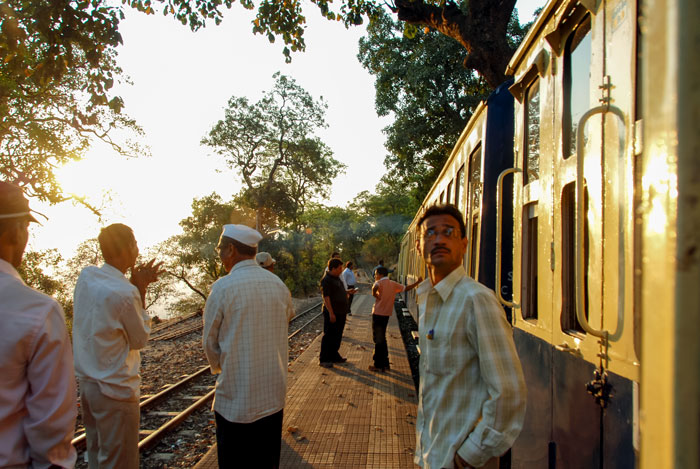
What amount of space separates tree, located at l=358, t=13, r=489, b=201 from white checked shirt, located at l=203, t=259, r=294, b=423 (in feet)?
54.5

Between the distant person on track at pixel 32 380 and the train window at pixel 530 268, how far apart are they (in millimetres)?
2628

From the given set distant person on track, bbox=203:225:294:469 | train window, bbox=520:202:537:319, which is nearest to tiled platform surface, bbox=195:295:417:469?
distant person on track, bbox=203:225:294:469

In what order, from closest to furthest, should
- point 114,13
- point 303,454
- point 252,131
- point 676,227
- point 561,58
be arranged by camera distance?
1. point 676,227
2. point 561,58
3. point 303,454
4. point 114,13
5. point 252,131

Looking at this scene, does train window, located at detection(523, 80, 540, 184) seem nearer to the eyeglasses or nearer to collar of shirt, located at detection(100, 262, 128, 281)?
the eyeglasses

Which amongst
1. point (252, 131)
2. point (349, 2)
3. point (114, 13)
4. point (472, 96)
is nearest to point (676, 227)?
point (114, 13)

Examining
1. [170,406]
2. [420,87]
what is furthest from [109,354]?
[420,87]

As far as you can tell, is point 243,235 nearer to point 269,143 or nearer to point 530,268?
point 530,268

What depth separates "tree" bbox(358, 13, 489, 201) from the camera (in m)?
19.4

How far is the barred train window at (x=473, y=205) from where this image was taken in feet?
17.7

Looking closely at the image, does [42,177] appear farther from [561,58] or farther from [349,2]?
[561,58]

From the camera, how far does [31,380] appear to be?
179cm

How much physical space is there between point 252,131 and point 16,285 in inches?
1408

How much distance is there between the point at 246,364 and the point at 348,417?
3.48 m

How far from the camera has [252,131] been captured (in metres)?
36.3
